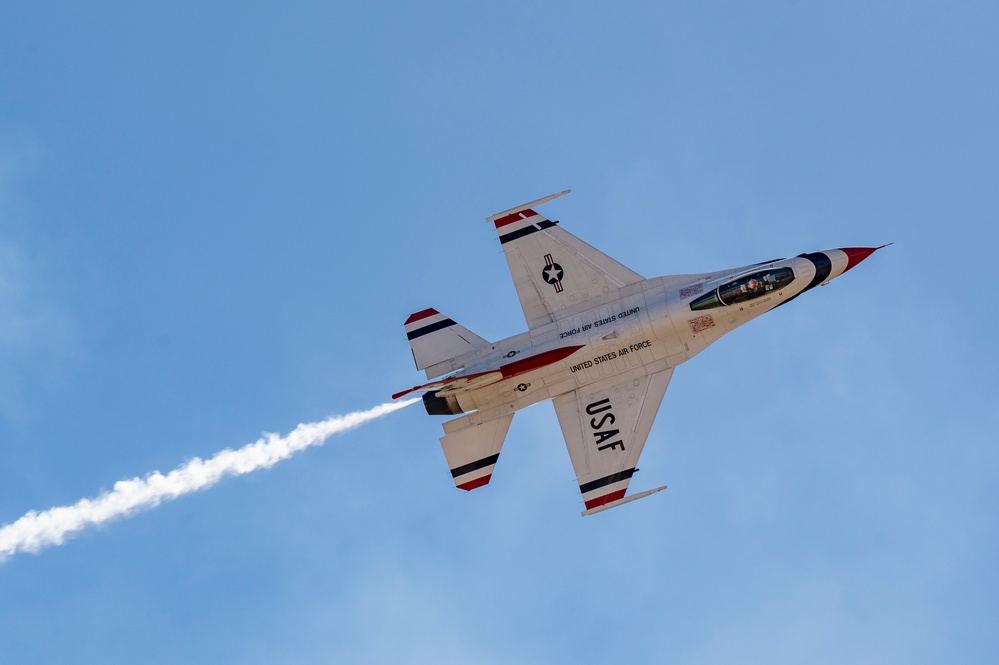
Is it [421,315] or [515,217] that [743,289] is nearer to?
[515,217]

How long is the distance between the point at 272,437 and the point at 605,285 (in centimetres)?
1492

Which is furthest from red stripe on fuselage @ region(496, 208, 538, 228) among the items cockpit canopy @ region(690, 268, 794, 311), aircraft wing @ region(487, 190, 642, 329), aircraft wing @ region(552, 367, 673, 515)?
cockpit canopy @ region(690, 268, 794, 311)

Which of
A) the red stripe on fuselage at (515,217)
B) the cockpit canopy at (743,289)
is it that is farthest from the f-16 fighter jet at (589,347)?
the red stripe on fuselage at (515,217)

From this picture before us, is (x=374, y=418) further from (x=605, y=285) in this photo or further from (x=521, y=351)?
(x=605, y=285)

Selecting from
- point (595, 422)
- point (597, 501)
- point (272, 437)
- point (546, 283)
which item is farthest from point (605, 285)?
point (272, 437)

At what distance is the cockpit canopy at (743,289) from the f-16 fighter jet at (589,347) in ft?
0.12

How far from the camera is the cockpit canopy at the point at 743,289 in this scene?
4456 cm

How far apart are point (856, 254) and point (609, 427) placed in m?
11.6

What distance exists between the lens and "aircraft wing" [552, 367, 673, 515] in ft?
150

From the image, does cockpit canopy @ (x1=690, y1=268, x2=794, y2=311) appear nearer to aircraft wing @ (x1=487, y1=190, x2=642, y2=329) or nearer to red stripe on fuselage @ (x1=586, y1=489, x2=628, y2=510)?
aircraft wing @ (x1=487, y1=190, x2=642, y2=329)

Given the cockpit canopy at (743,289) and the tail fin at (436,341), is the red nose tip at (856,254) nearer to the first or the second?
the cockpit canopy at (743,289)

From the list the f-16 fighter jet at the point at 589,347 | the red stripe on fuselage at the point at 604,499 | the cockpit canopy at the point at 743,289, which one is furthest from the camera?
the red stripe on fuselage at the point at 604,499

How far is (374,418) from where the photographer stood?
4809cm

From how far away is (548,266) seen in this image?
4675cm
